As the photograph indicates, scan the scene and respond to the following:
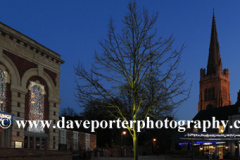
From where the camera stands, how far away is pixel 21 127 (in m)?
26.2

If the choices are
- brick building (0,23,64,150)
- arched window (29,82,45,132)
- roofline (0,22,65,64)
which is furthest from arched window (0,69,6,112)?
arched window (29,82,45,132)

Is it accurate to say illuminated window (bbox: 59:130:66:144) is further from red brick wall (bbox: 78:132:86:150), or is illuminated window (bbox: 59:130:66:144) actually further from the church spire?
the church spire

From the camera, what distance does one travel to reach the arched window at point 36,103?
2803cm

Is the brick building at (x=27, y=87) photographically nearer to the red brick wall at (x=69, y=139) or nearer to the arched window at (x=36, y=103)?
the arched window at (x=36, y=103)

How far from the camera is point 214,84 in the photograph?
14038 centimetres

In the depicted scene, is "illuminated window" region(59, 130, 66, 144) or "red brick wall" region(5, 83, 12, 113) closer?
"red brick wall" region(5, 83, 12, 113)

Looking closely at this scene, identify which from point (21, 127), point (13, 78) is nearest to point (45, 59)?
point (13, 78)

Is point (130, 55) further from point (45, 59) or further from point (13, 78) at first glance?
point (45, 59)

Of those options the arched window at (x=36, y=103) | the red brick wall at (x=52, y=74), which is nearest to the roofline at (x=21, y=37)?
the red brick wall at (x=52, y=74)

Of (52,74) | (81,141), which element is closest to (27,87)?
(52,74)

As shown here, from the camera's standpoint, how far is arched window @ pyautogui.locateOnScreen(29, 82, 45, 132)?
28.0m

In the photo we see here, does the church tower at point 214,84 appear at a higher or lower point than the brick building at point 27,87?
higher

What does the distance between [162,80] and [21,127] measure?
15.3 m

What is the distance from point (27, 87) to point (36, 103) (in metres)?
1.86
